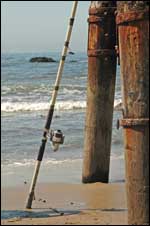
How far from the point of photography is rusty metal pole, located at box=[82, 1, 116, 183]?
730cm

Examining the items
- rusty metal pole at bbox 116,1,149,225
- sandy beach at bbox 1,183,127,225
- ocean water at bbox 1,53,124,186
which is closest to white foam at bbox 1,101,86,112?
ocean water at bbox 1,53,124,186

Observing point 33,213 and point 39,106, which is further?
point 39,106

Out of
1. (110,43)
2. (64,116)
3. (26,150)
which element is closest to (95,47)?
(110,43)

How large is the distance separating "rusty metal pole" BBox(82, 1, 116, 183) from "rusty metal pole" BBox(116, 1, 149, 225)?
9.01 feet

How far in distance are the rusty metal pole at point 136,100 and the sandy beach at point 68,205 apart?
1057 mm

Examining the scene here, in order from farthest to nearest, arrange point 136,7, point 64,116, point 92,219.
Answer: point 64,116
point 92,219
point 136,7

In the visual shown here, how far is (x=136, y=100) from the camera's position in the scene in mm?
4441

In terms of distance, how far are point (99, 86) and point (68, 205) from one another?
167 centimetres

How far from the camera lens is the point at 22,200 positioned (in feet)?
22.7

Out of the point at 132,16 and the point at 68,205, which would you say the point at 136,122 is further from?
the point at 68,205

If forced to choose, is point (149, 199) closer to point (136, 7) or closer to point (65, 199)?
point (136, 7)

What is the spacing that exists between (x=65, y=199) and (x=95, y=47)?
1964mm

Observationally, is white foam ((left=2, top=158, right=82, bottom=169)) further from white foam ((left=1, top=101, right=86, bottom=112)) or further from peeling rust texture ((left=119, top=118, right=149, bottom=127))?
white foam ((left=1, top=101, right=86, bottom=112))

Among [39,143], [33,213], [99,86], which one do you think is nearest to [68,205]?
[33,213]
